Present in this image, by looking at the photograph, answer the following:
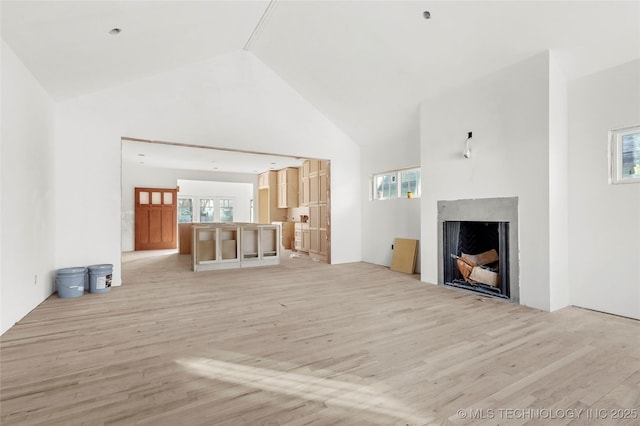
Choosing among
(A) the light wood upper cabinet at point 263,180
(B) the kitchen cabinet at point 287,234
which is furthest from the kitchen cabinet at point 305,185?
(A) the light wood upper cabinet at point 263,180

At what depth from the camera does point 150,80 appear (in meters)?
4.92

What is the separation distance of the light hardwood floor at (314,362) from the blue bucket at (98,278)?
0.40 metres

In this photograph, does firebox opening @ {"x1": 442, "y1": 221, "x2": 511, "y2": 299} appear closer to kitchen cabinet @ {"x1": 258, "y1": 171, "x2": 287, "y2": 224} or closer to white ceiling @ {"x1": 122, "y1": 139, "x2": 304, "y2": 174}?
white ceiling @ {"x1": 122, "y1": 139, "x2": 304, "y2": 174}

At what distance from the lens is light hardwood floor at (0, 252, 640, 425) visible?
1681 mm

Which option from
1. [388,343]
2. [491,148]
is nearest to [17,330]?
[388,343]

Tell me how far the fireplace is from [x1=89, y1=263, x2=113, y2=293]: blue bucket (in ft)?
15.7

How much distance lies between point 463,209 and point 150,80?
518 cm

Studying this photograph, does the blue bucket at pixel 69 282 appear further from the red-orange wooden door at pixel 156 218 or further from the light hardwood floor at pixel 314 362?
the red-orange wooden door at pixel 156 218

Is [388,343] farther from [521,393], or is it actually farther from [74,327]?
[74,327]

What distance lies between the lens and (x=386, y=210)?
6.25 meters

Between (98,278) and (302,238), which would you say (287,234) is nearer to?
(302,238)

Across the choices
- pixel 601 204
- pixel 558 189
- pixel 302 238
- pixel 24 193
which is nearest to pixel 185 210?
pixel 302 238

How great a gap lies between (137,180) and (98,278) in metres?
6.53

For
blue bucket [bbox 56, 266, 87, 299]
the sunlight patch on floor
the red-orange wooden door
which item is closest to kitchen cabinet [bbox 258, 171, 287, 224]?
the red-orange wooden door
